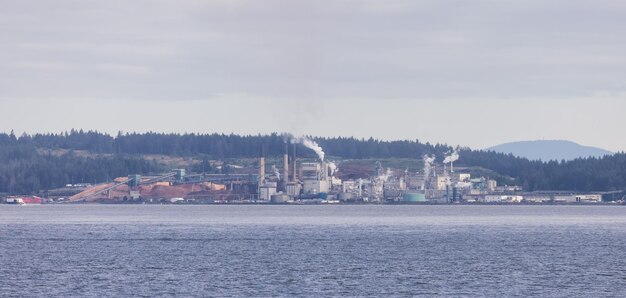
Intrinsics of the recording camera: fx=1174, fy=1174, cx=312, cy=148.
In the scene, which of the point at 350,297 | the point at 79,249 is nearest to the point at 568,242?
the point at 79,249

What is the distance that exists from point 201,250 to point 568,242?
39079 mm

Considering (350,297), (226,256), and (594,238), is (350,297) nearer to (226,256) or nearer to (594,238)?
(226,256)

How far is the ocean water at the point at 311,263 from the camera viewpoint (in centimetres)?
7050

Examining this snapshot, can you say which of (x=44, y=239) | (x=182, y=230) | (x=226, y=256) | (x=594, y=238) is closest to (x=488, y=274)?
(x=226, y=256)

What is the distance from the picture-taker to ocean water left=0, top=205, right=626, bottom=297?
70500 mm

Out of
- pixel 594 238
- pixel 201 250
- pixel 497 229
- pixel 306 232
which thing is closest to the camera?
pixel 201 250

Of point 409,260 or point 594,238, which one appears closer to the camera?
point 409,260

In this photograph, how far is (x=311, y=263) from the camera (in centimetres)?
8956

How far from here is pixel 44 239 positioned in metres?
125

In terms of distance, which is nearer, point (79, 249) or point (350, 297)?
point (350, 297)

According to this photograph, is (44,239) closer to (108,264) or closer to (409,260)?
(108,264)

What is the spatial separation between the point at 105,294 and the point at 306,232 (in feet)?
250

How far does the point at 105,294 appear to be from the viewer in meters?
67.1

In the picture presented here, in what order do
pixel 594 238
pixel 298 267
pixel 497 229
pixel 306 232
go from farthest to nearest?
pixel 497 229 → pixel 306 232 → pixel 594 238 → pixel 298 267
